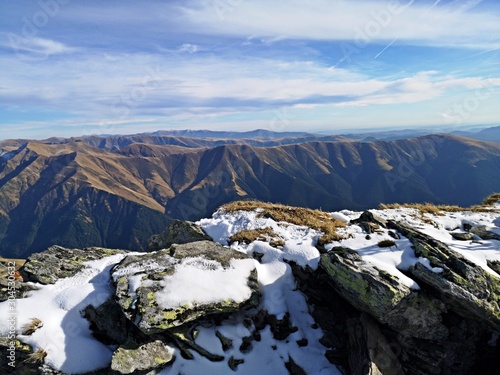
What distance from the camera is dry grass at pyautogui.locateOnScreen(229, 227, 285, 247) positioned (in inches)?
839

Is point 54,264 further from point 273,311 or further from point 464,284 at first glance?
point 464,284

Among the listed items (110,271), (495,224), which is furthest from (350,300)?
(495,224)

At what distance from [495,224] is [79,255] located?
30.4m

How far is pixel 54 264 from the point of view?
18203mm

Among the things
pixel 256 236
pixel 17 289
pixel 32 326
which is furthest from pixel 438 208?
pixel 17 289

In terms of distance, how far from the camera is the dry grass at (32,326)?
13.7 meters

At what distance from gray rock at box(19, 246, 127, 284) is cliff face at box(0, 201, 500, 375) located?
0.08 metres

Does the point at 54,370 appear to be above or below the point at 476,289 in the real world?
below

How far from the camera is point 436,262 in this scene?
15.1 m

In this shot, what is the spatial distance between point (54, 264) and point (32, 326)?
4988 mm

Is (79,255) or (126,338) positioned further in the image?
(79,255)

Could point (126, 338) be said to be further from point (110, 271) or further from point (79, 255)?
point (79, 255)

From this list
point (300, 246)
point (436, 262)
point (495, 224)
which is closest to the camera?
point (436, 262)

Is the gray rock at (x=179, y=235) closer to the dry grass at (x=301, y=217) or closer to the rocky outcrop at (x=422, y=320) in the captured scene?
the dry grass at (x=301, y=217)
